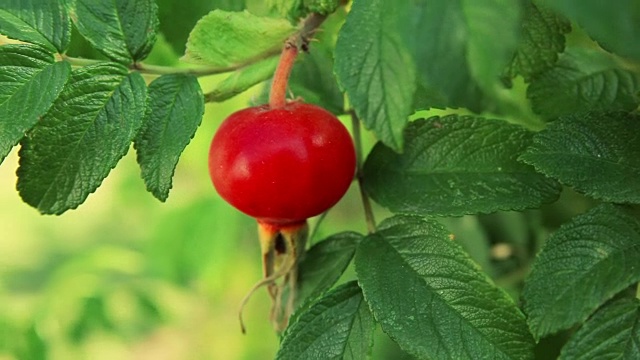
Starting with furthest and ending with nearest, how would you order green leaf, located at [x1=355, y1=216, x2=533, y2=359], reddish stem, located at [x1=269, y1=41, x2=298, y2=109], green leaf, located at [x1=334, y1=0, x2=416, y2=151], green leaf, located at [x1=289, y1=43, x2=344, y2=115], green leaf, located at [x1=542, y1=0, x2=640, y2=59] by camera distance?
green leaf, located at [x1=289, y1=43, x2=344, y2=115]
reddish stem, located at [x1=269, y1=41, x2=298, y2=109]
green leaf, located at [x1=355, y1=216, x2=533, y2=359]
green leaf, located at [x1=334, y1=0, x2=416, y2=151]
green leaf, located at [x1=542, y1=0, x2=640, y2=59]

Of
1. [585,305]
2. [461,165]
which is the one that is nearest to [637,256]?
[585,305]

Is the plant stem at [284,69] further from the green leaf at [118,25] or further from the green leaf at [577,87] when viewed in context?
the green leaf at [577,87]

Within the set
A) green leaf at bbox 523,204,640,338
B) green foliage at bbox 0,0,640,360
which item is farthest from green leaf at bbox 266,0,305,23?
green leaf at bbox 523,204,640,338

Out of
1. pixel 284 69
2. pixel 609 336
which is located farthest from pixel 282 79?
pixel 609 336

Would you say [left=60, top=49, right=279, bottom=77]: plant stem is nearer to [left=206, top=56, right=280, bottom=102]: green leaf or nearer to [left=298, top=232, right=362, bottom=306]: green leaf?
[left=206, top=56, right=280, bottom=102]: green leaf

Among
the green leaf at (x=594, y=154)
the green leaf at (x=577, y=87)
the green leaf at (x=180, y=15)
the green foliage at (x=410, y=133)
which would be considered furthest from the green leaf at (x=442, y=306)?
the green leaf at (x=180, y=15)

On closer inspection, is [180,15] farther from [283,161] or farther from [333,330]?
[333,330]
